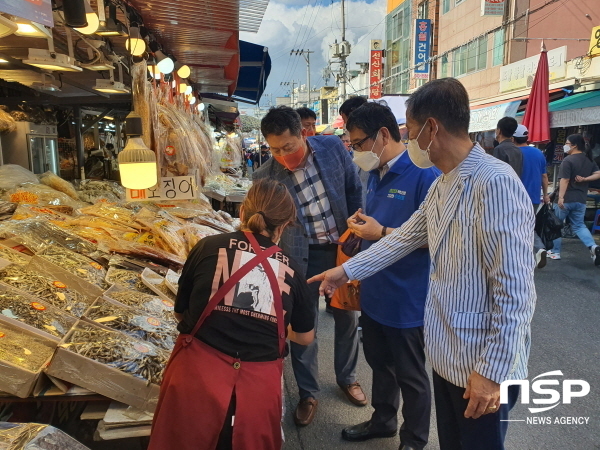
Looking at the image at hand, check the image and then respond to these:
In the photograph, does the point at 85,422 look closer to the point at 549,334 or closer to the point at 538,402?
the point at 538,402

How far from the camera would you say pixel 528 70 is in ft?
43.6

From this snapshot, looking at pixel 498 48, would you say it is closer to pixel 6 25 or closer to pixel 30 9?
pixel 30 9

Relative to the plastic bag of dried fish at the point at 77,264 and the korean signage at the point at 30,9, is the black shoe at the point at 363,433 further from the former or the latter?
the korean signage at the point at 30,9

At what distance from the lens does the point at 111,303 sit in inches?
98.7

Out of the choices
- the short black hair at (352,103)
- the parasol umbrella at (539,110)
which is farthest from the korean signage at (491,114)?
the short black hair at (352,103)

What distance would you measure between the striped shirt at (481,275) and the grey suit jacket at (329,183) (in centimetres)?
122

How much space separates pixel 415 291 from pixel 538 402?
1.73 m

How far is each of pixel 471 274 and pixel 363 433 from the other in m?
1.69

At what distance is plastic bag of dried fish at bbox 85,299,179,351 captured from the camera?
7.53 ft

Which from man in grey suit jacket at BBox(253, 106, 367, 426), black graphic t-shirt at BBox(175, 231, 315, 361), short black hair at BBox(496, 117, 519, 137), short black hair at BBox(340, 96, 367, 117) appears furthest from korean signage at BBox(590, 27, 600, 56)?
black graphic t-shirt at BBox(175, 231, 315, 361)

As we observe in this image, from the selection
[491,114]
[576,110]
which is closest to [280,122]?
[576,110]

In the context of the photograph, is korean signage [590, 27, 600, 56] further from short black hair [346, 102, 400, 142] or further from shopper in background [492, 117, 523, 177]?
short black hair [346, 102, 400, 142]

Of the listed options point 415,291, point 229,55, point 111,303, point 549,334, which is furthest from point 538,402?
point 229,55

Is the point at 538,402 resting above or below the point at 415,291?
below
